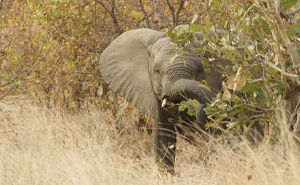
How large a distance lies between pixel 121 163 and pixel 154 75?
40.4 inches

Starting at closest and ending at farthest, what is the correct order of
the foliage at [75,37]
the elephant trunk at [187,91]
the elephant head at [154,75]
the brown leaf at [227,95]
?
the brown leaf at [227,95]
the elephant trunk at [187,91]
the elephant head at [154,75]
the foliage at [75,37]

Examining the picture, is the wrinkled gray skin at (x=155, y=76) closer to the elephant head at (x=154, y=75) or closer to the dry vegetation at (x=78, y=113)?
the elephant head at (x=154, y=75)

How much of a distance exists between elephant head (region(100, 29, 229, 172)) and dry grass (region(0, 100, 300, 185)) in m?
0.45

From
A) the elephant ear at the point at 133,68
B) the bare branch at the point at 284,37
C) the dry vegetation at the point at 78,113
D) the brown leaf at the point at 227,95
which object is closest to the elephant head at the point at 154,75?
the elephant ear at the point at 133,68

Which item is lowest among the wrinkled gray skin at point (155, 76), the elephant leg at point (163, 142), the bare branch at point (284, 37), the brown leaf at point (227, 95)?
the elephant leg at point (163, 142)

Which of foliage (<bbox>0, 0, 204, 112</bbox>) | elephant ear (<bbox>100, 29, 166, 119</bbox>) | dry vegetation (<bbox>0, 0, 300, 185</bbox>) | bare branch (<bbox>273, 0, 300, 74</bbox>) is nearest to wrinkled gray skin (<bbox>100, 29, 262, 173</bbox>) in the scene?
elephant ear (<bbox>100, 29, 166, 119</bbox>)

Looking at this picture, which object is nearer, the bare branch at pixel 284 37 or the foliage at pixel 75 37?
the bare branch at pixel 284 37

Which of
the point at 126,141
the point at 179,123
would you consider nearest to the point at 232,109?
the point at 179,123

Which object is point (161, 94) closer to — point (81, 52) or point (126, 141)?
point (126, 141)

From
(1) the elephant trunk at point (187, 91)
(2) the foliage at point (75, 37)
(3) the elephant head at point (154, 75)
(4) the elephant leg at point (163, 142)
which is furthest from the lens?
(2) the foliage at point (75, 37)

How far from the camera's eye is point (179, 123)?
4.34m

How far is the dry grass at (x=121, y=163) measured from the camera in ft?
8.58

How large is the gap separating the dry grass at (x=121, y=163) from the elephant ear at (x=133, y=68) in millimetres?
623

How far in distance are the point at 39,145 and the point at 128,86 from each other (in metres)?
1.24
